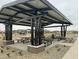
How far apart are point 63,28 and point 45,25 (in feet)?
10.7

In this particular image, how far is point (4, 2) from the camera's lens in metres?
7.32

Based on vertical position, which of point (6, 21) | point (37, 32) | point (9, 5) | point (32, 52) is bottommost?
point (32, 52)

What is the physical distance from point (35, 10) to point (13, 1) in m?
1.60

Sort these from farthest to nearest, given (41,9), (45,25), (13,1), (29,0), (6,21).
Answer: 1. (45,25)
2. (6,21)
3. (41,9)
4. (13,1)
5. (29,0)

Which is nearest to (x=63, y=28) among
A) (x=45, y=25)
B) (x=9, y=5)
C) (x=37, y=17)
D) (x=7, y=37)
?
(x=45, y=25)

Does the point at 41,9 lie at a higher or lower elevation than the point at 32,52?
higher

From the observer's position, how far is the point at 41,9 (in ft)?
24.3

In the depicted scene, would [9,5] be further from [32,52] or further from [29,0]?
[32,52]

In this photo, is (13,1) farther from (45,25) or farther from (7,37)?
(45,25)

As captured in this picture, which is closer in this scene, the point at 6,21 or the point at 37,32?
the point at 37,32

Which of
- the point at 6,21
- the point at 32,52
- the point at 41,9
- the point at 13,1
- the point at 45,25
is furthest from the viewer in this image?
the point at 45,25

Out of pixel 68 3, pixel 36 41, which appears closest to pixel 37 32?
pixel 36 41

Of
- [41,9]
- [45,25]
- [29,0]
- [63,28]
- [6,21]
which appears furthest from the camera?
[63,28]

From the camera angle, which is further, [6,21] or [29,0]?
[6,21]
